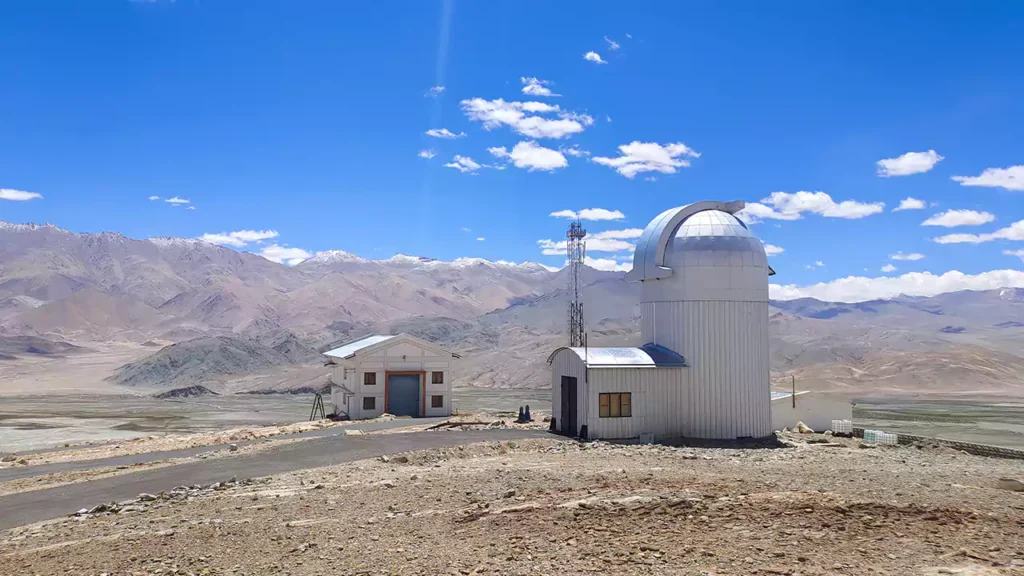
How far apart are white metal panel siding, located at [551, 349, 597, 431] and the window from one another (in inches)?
22.3

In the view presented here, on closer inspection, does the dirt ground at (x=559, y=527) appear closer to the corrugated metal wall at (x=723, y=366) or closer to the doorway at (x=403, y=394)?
the corrugated metal wall at (x=723, y=366)

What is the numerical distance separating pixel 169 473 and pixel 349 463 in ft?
14.2

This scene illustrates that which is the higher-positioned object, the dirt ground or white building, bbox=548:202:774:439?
white building, bbox=548:202:774:439

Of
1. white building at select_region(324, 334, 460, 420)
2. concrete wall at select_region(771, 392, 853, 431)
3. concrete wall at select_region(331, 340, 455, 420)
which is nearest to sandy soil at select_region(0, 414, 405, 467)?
concrete wall at select_region(331, 340, 455, 420)

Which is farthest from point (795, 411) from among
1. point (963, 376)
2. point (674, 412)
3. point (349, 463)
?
point (963, 376)

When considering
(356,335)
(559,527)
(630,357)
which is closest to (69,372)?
(356,335)

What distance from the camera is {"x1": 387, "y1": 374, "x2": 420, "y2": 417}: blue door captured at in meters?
36.8

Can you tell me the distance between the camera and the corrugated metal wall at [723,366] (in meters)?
25.4

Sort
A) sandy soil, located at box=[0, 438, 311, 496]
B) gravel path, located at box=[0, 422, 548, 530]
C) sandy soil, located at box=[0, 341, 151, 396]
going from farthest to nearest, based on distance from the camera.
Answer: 1. sandy soil, located at box=[0, 341, 151, 396]
2. sandy soil, located at box=[0, 438, 311, 496]
3. gravel path, located at box=[0, 422, 548, 530]

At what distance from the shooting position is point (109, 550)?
391 inches

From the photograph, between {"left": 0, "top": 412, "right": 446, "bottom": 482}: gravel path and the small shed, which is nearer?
{"left": 0, "top": 412, "right": 446, "bottom": 482}: gravel path

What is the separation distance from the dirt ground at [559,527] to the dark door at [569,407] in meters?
9.45

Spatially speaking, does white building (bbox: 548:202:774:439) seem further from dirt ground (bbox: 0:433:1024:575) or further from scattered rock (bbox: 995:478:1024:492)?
scattered rock (bbox: 995:478:1024:492)

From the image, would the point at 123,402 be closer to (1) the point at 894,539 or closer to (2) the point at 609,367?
(2) the point at 609,367
